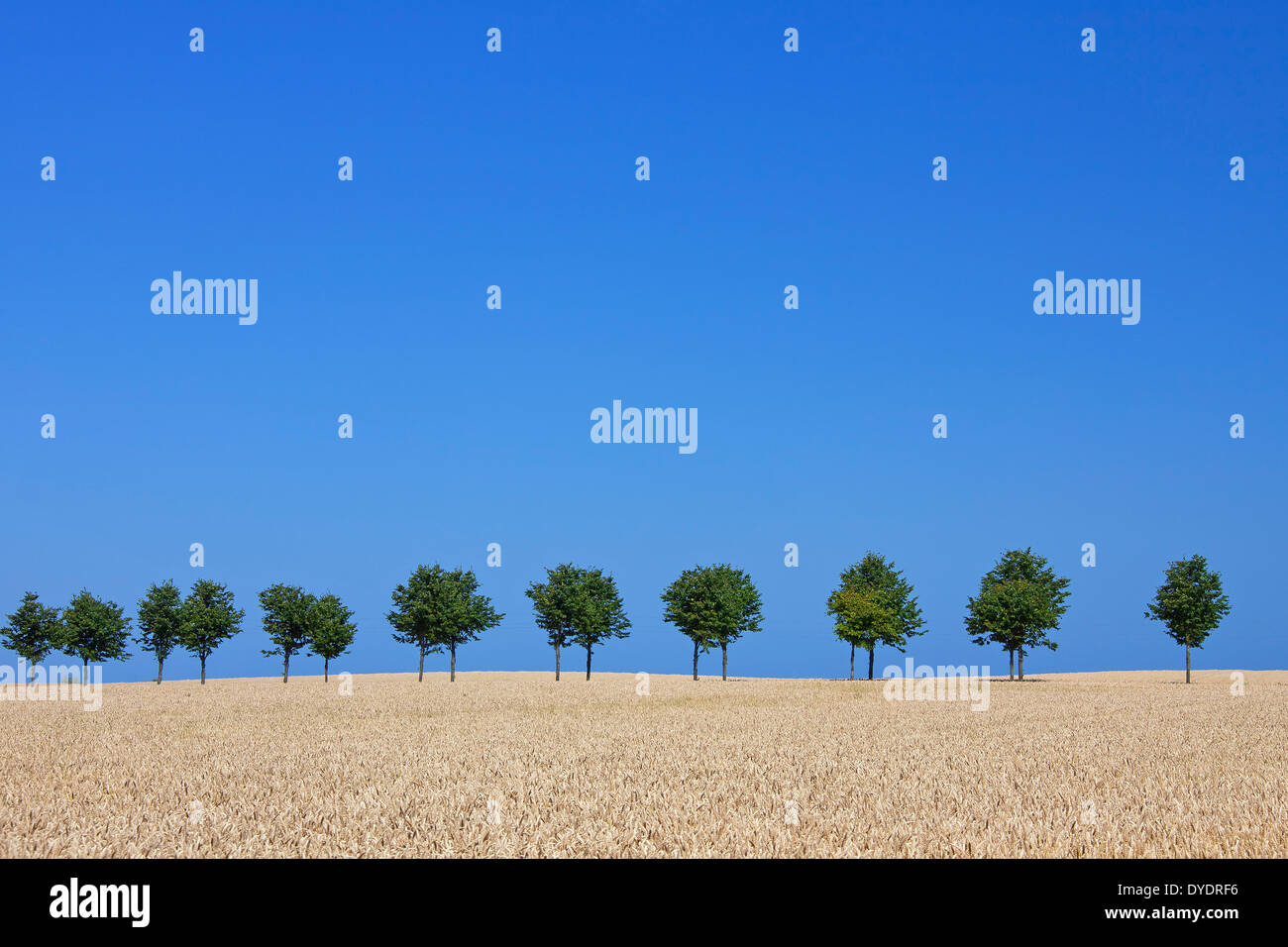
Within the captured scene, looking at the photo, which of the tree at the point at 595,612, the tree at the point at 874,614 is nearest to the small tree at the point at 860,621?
the tree at the point at 874,614

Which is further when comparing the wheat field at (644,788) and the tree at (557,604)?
the tree at (557,604)

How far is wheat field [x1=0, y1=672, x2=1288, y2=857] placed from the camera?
31.4ft

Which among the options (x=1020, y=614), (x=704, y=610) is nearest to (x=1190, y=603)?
(x=1020, y=614)

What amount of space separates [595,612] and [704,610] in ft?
32.0

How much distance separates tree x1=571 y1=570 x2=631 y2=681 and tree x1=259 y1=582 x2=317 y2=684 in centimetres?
2327

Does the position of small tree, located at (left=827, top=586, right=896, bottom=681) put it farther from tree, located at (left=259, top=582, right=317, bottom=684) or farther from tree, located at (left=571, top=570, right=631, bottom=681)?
tree, located at (left=259, top=582, right=317, bottom=684)

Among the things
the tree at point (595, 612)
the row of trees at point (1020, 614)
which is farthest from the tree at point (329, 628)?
the row of trees at point (1020, 614)

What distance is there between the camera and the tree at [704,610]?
257ft

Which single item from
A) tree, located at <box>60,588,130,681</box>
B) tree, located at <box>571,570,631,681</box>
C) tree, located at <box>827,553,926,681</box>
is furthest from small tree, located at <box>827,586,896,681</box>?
tree, located at <box>60,588,130,681</box>

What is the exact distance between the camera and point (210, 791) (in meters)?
13.4

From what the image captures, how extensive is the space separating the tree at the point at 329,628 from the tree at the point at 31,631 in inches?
880

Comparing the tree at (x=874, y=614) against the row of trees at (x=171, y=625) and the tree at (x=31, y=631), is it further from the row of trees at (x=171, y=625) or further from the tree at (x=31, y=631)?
the tree at (x=31, y=631)
